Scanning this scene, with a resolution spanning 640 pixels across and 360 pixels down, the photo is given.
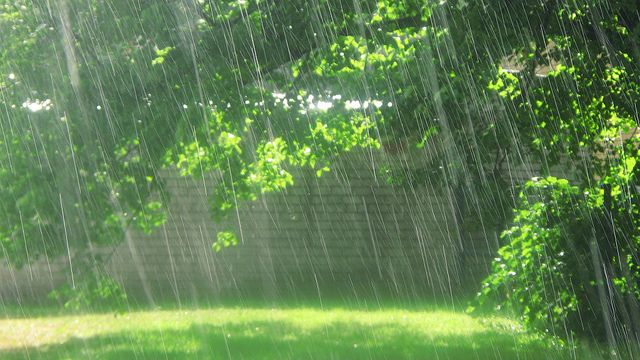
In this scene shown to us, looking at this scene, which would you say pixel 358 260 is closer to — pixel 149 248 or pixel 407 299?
pixel 407 299

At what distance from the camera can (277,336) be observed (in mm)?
8758

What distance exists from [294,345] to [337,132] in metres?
2.26

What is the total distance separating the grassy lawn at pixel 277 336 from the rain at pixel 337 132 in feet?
0.17

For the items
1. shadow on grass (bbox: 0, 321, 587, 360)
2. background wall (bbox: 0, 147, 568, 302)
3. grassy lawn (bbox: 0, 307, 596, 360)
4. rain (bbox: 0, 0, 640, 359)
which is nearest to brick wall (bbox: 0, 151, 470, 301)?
background wall (bbox: 0, 147, 568, 302)

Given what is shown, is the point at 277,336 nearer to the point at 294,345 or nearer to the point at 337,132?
the point at 294,345

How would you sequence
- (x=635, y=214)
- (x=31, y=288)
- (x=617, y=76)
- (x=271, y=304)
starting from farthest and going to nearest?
1. (x=31, y=288)
2. (x=271, y=304)
3. (x=617, y=76)
4. (x=635, y=214)

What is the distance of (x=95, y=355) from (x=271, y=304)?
451 centimetres

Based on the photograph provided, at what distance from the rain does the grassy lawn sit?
0.17 feet

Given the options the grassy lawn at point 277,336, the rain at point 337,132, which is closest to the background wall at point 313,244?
the grassy lawn at point 277,336

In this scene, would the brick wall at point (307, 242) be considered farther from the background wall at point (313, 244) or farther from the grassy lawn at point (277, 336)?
the grassy lawn at point (277, 336)

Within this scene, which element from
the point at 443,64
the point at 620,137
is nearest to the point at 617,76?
the point at 620,137

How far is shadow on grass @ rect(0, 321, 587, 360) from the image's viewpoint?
7547 millimetres

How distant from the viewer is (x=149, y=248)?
1520 centimetres

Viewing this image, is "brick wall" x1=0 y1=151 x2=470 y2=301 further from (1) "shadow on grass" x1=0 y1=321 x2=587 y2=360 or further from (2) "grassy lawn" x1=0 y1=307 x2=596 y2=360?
(1) "shadow on grass" x1=0 y1=321 x2=587 y2=360
